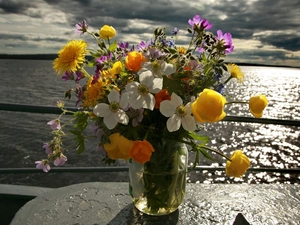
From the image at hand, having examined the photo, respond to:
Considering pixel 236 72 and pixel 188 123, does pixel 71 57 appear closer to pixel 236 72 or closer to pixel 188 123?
pixel 188 123

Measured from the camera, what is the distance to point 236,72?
3.37 ft

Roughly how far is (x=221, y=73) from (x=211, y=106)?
18cm

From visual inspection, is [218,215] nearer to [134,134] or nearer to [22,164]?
[134,134]

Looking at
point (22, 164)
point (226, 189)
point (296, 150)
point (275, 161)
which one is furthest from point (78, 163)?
point (226, 189)

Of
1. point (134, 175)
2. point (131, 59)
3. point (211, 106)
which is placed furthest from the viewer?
point (134, 175)

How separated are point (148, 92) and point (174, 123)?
0.32 ft

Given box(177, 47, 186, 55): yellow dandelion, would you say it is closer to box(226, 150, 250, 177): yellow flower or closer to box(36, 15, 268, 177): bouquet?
box(36, 15, 268, 177): bouquet

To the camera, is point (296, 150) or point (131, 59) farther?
point (296, 150)

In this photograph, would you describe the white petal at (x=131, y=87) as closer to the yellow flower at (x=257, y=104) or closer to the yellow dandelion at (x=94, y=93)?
Result: the yellow dandelion at (x=94, y=93)

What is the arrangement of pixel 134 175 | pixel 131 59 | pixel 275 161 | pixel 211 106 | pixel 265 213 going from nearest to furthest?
pixel 211 106
pixel 131 59
pixel 134 175
pixel 265 213
pixel 275 161

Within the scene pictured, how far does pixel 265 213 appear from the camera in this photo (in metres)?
1.20

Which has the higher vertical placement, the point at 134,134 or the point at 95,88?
the point at 95,88

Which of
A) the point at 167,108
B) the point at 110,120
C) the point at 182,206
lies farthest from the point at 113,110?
the point at 182,206

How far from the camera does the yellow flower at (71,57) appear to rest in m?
0.94
